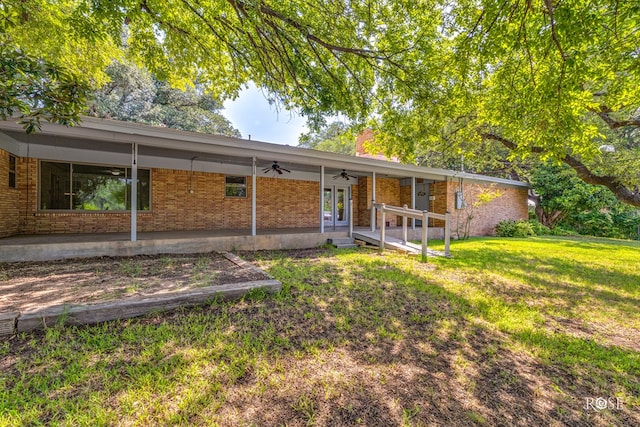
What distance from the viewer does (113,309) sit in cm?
308

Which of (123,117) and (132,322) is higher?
(123,117)

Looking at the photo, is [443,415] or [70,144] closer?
[443,415]

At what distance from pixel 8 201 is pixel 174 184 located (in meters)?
3.80

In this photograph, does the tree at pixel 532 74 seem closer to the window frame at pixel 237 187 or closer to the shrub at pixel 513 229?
the window frame at pixel 237 187

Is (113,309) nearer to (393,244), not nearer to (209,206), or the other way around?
(209,206)

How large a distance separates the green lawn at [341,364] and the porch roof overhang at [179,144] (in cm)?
438

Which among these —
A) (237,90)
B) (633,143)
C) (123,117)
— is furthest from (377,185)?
(633,143)

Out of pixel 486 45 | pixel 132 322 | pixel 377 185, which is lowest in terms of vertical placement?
pixel 132 322

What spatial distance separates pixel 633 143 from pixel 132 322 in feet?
82.3

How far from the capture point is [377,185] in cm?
1298

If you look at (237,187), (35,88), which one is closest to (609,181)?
(237,187)

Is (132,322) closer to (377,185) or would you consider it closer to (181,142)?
(181,142)

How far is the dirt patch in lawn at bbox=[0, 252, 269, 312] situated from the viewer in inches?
135

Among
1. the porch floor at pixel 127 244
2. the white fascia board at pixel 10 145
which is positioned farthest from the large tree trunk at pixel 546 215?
the white fascia board at pixel 10 145
